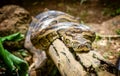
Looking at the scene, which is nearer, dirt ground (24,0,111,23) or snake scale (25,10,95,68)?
snake scale (25,10,95,68)

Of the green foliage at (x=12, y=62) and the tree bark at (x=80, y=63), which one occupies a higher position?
the tree bark at (x=80, y=63)

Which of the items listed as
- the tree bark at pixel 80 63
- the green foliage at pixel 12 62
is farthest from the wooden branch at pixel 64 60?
the green foliage at pixel 12 62

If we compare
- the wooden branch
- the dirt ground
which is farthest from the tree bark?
the dirt ground

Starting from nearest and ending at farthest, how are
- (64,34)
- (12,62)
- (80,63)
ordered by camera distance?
(80,63)
(64,34)
(12,62)

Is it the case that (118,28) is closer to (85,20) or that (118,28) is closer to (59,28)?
(85,20)

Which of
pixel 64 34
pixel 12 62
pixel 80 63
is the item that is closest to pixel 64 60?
pixel 80 63

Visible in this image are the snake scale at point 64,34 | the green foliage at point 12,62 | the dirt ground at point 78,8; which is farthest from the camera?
the dirt ground at point 78,8

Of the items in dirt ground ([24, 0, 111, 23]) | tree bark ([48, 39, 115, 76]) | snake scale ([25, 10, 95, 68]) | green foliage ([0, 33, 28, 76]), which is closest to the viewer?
tree bark ([48, 39, 115, 76])

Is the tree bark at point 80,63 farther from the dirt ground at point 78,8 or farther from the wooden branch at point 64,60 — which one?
the dirt ground at point 78,8

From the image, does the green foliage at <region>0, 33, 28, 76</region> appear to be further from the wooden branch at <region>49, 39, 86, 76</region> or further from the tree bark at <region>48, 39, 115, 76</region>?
the tree bark at <region>48, 39, 115, 76</region>

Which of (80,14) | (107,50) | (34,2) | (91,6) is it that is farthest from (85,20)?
(34,2)

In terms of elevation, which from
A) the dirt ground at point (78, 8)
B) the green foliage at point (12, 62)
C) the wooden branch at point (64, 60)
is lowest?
the dirt ground at point (78, 8)

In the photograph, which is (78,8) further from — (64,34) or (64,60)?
(64,60)

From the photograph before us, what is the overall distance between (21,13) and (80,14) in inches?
106
